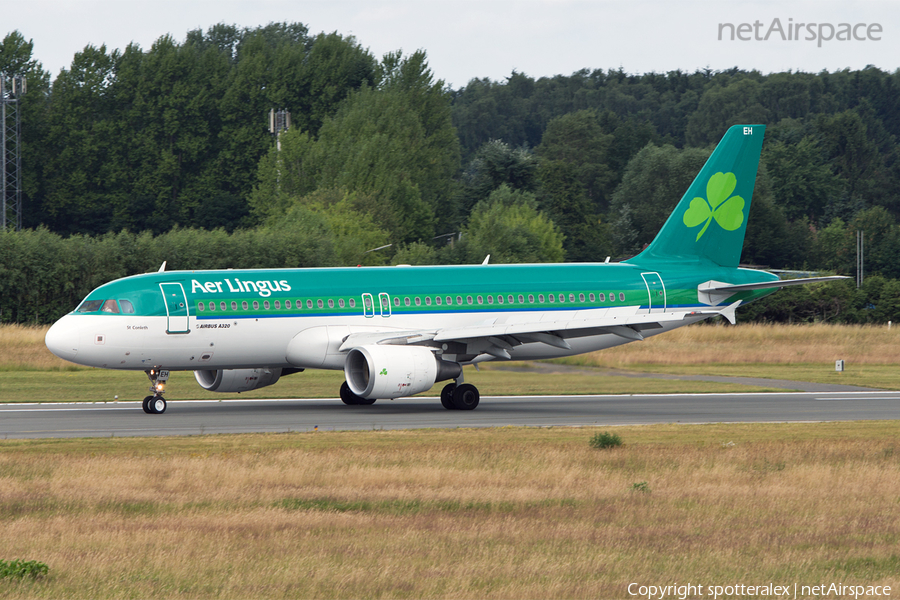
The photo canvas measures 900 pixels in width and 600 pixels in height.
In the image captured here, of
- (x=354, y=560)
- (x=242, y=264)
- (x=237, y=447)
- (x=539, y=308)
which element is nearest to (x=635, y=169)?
(x=242, y=264)

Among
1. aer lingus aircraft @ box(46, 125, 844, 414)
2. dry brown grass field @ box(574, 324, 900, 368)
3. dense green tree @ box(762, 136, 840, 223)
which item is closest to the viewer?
aer lingus aircraft @ box(46, 125, 844, 414)

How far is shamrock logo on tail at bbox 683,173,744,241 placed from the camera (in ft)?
128

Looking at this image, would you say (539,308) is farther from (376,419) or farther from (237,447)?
(237,447)

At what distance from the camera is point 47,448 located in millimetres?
22656

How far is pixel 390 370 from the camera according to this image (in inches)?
1186

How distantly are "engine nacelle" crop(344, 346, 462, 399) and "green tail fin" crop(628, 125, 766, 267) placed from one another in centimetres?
1049

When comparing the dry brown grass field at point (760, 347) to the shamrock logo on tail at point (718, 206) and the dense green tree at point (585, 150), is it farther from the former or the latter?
the dense green tree at point (585, 150)

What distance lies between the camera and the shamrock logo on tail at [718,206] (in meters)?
38.9

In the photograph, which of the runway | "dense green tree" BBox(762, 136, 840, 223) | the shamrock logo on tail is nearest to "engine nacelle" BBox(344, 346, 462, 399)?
the runway

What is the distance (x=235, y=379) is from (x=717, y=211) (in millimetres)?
16747

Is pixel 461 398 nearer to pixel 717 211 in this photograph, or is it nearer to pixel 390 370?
pixel 390 370

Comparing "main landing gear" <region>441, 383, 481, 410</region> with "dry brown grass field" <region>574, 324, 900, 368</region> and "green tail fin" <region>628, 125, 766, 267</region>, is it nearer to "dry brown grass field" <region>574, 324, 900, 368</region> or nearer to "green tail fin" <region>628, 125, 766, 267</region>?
"green tail fin" <region>628, 125, 766, 267</region>

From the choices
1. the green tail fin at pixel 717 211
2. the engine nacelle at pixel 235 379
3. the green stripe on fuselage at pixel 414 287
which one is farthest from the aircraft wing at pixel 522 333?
the green tail fin at pixel 717 211

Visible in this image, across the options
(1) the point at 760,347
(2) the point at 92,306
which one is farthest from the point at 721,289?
(1) the point at 760,347
